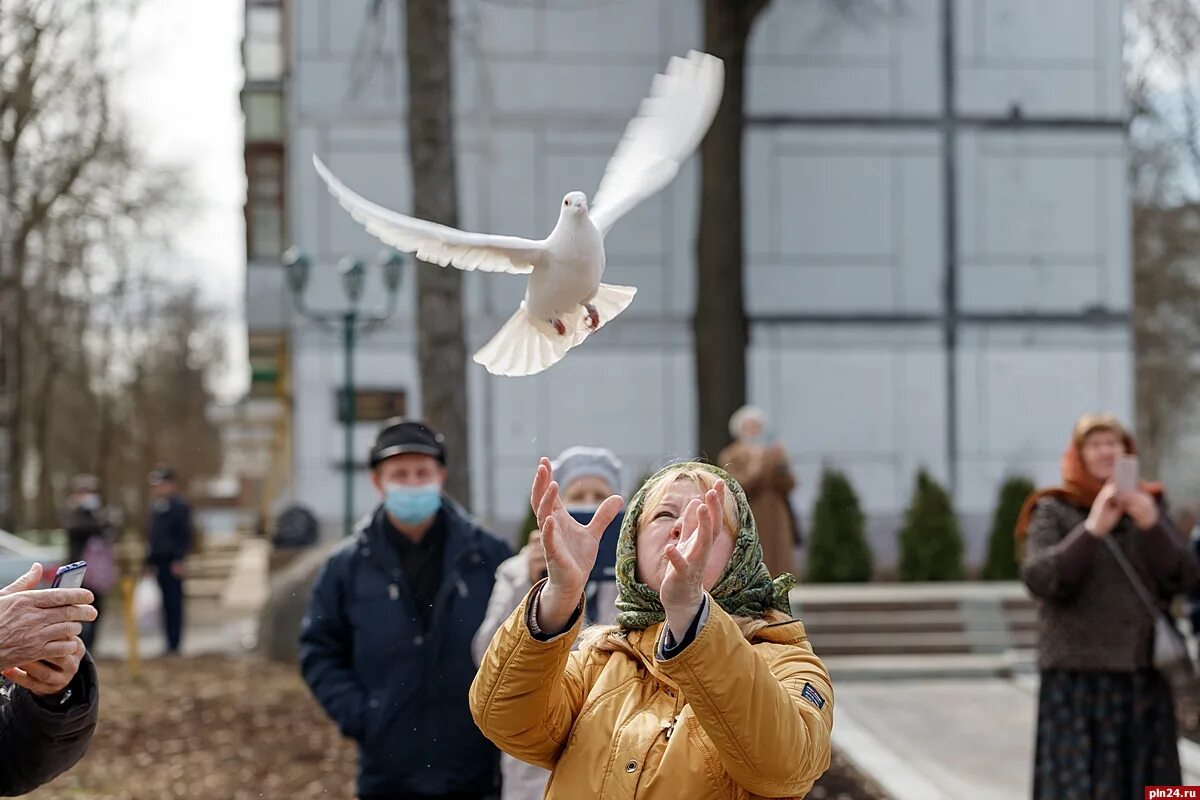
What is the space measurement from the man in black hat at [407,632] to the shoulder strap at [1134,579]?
7.99ft

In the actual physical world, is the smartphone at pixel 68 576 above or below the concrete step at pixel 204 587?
above

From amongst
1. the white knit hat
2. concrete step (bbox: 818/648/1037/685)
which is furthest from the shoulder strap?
concrete step (bbox: 818/648/1037/685)

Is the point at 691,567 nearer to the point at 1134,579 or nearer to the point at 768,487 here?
the point at 1134,579

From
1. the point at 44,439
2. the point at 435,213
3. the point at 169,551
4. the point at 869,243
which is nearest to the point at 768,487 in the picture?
the point at 435,213

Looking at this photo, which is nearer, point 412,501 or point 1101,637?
point 412,501

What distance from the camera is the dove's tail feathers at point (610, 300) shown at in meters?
2.63

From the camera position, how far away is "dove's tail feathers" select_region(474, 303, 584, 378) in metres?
2.57

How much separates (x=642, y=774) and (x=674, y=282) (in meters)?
15.8

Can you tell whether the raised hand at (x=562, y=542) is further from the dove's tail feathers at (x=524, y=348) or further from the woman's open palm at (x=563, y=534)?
the dove's tail feathers at (x=524, y=348)

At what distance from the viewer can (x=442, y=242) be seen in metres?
2.56

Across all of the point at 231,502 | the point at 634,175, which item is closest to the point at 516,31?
the point at 634,175

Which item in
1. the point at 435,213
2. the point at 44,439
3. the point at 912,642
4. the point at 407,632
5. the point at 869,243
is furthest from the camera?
the point at 44,439

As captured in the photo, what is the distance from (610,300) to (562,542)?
50cm

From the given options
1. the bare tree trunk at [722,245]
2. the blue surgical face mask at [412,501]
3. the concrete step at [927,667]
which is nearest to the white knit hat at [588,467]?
the blue surgical face mask at [412,501]
